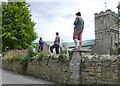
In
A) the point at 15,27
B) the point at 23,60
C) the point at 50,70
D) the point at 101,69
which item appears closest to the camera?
the point at 101,69

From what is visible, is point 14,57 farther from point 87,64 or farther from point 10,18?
point 10,18

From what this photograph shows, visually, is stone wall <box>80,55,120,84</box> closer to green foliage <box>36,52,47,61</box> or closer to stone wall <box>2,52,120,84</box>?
stone wall <box>2,52,120,84</box>

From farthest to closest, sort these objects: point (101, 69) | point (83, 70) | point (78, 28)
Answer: point (78, 28) < point (83, 70) < point (101, 69)

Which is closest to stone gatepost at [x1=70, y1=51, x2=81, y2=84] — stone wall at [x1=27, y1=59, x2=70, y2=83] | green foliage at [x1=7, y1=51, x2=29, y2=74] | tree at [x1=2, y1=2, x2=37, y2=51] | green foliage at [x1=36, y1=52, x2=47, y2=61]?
stone wall at [x1=27, y1=59, x2=70, y2=83]

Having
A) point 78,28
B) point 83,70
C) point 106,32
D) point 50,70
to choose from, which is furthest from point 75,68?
point 106,32

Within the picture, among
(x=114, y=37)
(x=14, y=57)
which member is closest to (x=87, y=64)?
(x=14, y=57)

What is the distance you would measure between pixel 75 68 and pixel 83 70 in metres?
0.44

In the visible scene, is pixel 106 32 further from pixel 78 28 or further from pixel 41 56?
pixel 78 28

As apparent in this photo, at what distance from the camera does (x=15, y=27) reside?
29.4m

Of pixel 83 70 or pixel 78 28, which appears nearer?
pixel 83 70

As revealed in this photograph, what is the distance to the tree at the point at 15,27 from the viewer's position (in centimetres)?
2905

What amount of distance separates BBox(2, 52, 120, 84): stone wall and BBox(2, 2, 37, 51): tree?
15251 millimetres

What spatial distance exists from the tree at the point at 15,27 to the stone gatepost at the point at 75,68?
18.2m

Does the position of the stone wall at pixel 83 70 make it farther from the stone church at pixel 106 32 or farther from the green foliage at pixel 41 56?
the stone church at pixel 106 32
